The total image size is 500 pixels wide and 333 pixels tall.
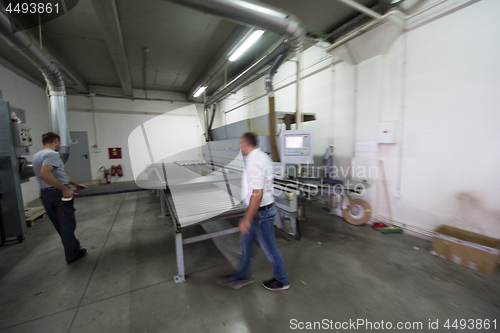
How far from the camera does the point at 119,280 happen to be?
2025 mm

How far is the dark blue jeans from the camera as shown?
7.13 feet

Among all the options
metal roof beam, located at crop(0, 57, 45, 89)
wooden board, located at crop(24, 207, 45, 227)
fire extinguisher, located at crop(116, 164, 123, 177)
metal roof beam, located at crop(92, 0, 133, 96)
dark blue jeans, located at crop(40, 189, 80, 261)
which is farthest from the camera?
fire extinguisher, located at crop(116, 164, 123, 177)

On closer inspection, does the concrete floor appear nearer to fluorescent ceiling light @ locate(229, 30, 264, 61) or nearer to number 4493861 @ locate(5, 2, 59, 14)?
fluorescent ceiling light @ locate(229, 30, 264, 61)

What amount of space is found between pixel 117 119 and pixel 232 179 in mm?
6936

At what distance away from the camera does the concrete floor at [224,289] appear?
1544 mm

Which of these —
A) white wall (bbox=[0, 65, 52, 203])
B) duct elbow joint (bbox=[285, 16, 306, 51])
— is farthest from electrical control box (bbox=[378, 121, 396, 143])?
white wall (bbox=[0, 65, 52, 203])

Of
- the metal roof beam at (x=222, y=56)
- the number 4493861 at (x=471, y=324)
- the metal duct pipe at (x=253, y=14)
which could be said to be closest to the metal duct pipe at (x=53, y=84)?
the metal duct pipe at (x=253, y=14)

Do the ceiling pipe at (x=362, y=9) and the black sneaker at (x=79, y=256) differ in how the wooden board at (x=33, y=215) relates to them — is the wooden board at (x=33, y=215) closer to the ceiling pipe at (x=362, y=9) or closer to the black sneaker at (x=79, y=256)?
the black sneaker at (x=79, y=256)

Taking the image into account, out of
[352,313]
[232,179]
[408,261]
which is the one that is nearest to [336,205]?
[408,261]

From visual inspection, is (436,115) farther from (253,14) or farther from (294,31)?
(253,14)

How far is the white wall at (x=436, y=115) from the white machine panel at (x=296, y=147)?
91 cm

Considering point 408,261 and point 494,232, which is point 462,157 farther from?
point 408,261

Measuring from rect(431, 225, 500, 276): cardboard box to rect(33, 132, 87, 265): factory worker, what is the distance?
4.19m

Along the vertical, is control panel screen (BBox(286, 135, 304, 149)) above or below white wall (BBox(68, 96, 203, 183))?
below
